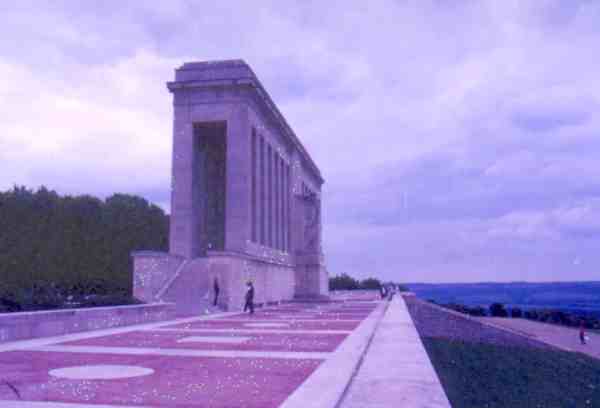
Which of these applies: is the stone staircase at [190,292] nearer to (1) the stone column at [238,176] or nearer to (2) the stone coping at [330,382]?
(1) the stone column at [238,176]

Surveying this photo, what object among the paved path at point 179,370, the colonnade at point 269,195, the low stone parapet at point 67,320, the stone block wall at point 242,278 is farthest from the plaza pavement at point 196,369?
the colonnade at point 269,195

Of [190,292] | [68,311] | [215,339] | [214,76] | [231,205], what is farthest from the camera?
[214,76]

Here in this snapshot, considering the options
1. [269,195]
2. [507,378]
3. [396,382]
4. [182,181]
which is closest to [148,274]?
[182,181]

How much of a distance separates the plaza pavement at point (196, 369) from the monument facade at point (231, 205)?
1450 cm

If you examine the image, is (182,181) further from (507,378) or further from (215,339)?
(507,378)

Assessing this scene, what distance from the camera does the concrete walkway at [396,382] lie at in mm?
6805

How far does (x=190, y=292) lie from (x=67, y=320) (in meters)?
14.9

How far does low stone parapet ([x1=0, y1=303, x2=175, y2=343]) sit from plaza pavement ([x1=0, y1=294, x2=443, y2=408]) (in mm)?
477

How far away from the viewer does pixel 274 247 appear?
175 feet

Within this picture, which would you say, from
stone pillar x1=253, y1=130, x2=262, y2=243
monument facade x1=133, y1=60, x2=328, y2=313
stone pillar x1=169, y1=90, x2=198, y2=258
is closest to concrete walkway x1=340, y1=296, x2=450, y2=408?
monument facade x1=133, y1=60, x2=328, y2=313

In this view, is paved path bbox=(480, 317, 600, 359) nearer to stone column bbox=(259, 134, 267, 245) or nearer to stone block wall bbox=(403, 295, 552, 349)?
stone block wall bbox=(403, 295, 552, 349)

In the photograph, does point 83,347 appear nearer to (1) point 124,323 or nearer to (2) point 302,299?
(1) point 124,323

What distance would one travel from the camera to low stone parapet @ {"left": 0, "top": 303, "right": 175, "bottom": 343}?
15.0 meters

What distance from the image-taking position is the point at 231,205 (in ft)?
136
